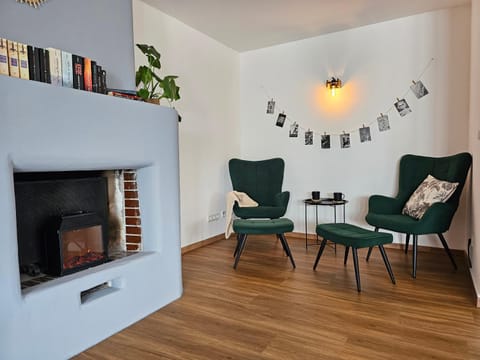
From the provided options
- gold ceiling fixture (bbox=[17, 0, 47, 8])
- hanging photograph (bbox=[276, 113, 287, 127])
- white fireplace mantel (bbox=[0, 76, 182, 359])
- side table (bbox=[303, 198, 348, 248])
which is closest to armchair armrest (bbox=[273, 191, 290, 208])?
side table (bbox=[303, 198, 348, 248])

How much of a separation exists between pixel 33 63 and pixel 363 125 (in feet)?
10.8

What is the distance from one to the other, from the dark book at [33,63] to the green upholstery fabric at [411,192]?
286cm

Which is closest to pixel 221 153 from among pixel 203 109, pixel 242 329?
pixel 203 109

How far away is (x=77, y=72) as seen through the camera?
1.97 m

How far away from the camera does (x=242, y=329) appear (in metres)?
2.02

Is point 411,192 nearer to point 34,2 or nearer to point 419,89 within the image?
point 419,89

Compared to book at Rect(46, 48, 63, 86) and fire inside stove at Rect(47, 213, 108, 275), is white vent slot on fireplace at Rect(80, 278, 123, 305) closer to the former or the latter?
fire inside stove at Rect(47, 213, 108, 275)

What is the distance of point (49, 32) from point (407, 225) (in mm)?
2982

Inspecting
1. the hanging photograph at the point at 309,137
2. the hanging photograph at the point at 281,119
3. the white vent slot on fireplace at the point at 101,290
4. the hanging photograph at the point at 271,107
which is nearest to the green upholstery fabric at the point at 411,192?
the hanging photograph at the point at 309,137

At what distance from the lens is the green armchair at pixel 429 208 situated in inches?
→ 112

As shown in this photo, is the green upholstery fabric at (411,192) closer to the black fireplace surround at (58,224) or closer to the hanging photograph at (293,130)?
the hanging photograph at (293,130)

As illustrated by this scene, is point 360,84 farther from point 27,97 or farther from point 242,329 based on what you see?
point 27,97

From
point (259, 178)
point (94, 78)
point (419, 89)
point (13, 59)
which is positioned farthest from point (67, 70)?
point (419, 89)

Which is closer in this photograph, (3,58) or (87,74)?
(3,58)
